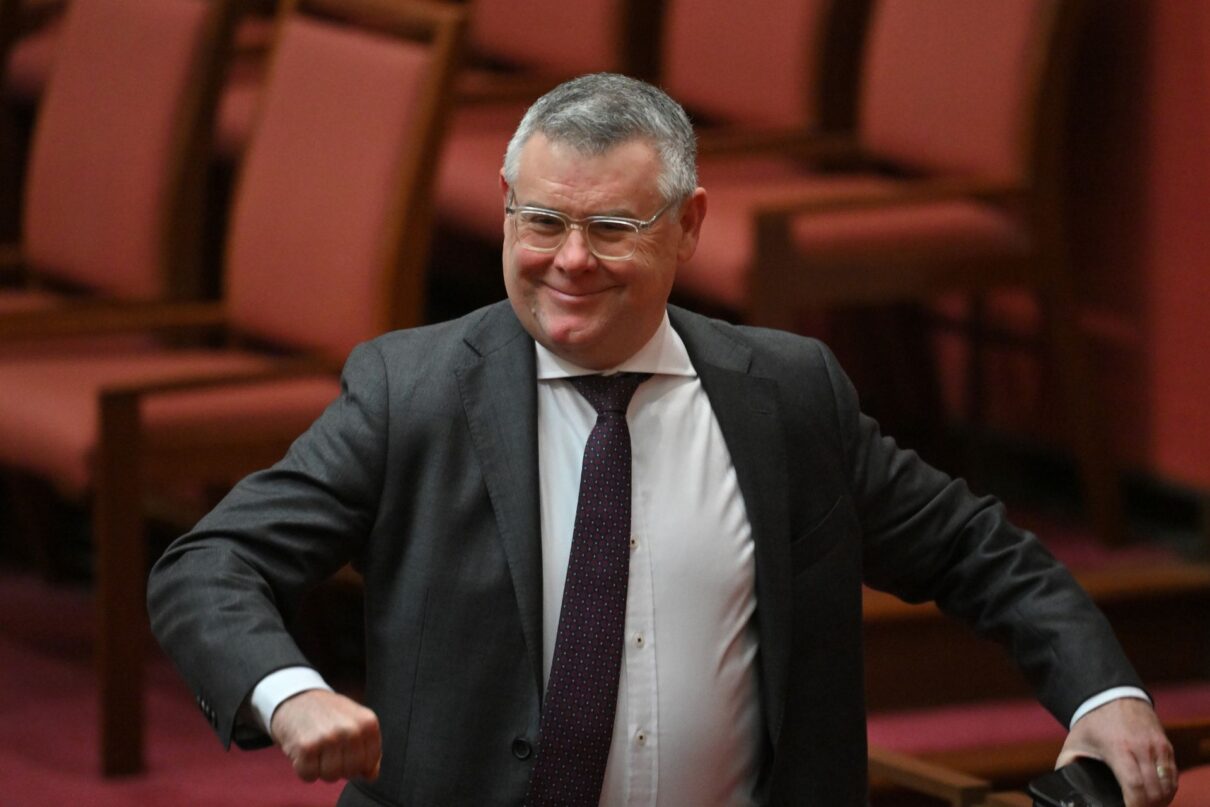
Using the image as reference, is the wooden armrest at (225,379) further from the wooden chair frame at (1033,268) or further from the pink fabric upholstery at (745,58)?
the pink fabric upholstery at (745,58)

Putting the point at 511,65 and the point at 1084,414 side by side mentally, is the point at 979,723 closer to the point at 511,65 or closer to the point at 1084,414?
the point at 1084,414

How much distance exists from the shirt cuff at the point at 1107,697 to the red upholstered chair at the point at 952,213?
1.65 m

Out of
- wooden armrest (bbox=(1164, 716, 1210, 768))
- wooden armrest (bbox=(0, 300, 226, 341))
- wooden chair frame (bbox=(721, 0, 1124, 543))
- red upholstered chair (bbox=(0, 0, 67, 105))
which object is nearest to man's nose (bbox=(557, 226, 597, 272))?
wooden armrest (bbox=(1164, 716, 1210, 768))

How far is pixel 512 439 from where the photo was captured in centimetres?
188

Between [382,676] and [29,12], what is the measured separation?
10.3 feet

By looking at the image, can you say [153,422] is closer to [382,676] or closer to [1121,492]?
[382,676]

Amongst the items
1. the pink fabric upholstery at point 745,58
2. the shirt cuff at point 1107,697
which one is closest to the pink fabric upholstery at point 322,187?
the pink fabric upholstery at point 745,58

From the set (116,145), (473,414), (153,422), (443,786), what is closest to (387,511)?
(473,414)

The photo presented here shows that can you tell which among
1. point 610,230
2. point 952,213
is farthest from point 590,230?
point 952,213

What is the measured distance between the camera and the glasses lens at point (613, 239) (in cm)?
182

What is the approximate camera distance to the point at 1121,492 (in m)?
3.85

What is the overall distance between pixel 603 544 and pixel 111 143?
215 cm

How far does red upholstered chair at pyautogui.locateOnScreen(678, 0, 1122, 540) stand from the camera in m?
3.57

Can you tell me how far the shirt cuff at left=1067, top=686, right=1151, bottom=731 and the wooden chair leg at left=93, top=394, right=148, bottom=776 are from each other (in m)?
1.61
